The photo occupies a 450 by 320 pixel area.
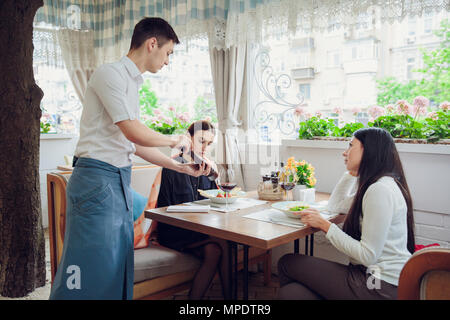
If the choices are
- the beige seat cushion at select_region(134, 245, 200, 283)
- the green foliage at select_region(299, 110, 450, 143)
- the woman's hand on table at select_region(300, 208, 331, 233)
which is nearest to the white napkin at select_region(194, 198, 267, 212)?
the beige seat cushion at select_region(134, 245, 200, 283)

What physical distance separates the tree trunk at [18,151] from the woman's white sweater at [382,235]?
2.17 meters

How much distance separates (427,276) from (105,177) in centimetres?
125

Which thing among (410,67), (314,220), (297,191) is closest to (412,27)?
(410,67)

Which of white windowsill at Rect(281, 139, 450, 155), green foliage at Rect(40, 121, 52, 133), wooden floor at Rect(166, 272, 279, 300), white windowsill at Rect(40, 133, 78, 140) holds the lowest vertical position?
wooden floor at Rect(166, 272, 279, 300)

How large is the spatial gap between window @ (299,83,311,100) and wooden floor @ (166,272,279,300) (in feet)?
4.88

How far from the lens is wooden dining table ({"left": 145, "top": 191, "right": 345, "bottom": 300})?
160cm

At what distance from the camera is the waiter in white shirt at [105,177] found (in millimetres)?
1597

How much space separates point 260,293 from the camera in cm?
273

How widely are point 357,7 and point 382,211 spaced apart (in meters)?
1.54

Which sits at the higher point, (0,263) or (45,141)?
(45,141)

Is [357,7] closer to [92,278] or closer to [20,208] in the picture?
[92,278]

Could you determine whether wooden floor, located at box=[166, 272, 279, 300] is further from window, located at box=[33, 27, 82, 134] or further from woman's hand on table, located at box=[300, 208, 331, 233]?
window, located at box=[33, 27, 82, 134]
